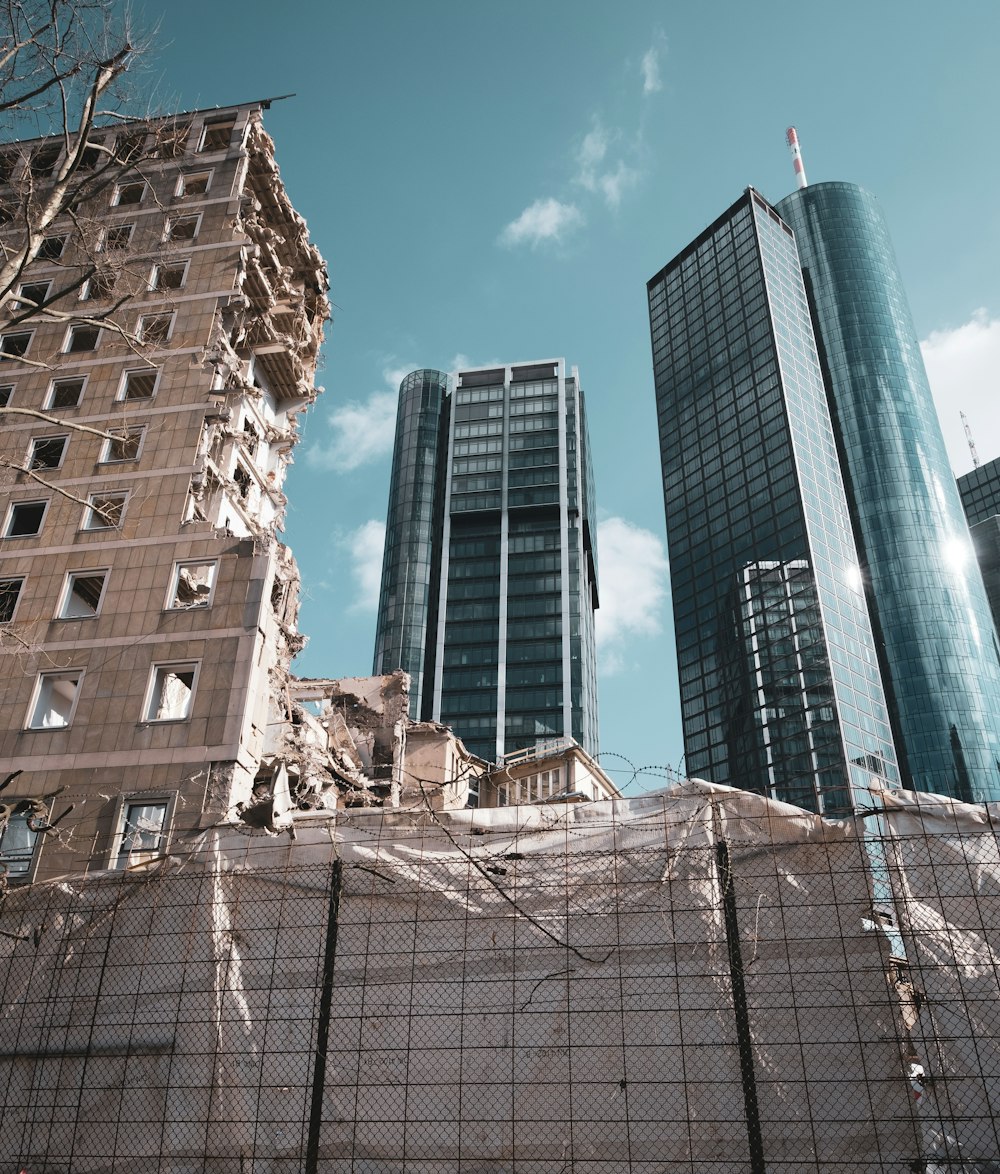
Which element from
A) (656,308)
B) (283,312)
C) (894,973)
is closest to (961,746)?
(656,308)

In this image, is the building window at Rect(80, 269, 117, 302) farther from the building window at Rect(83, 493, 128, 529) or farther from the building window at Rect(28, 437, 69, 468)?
the building window at Rect(83, 493, 128, 529)

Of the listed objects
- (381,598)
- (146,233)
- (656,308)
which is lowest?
(146,233)

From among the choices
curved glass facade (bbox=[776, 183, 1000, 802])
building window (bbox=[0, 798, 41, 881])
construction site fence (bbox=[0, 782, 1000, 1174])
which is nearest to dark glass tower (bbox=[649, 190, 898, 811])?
curved glass facade (bbox=[776, 183, 1000, 802])

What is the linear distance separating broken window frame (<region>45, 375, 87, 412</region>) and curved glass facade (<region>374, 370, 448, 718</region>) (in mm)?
93549

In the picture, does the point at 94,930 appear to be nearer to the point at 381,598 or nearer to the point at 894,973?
the point at 894,973

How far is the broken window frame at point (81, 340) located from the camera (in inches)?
1097

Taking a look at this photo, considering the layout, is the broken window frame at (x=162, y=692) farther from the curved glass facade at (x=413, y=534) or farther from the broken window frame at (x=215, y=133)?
the curved glass facade at (x=413, y=534)

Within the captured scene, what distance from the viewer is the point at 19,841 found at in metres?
19.9

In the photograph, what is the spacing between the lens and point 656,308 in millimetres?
146125

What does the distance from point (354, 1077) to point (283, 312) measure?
86.9 feet

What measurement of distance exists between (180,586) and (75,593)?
304cm

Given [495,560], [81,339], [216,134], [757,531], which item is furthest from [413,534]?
[81,339]

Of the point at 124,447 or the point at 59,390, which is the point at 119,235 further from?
the point at 124,447

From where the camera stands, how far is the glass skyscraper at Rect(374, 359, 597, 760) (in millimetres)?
115688
